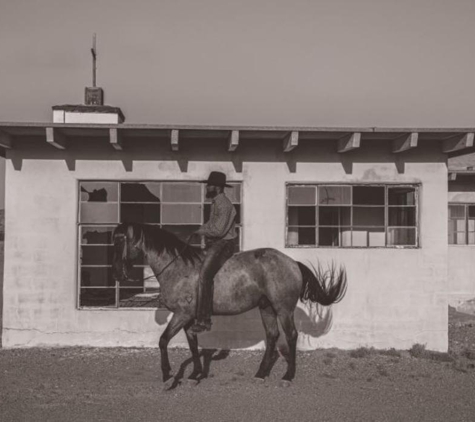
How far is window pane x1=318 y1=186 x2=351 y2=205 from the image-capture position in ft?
34.9

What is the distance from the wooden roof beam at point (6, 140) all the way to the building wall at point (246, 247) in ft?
0.68

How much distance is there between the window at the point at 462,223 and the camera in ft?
58.1

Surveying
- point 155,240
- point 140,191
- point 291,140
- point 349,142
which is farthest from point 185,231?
point 349,142

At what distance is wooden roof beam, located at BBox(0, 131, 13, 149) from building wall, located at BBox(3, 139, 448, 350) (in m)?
0.21

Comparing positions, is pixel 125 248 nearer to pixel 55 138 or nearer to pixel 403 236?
pixel 55 138

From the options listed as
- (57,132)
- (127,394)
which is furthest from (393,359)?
(57,132)

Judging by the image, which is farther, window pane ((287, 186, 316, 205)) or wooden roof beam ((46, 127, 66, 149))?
window pane ((287, 186, 316, 205))

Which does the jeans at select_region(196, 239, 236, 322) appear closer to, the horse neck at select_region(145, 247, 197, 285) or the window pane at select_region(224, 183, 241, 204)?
the horse neck at select_region(145, 247, 197, 285)

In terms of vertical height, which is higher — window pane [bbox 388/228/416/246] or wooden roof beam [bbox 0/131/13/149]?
wooden roof beam [bbox 0/131/13/149]

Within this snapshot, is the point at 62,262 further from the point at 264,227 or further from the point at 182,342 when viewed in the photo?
the point at 264,227

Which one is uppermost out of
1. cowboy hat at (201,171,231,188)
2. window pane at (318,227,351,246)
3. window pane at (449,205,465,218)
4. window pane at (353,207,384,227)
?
cowboy hat at (201,171,231,188)

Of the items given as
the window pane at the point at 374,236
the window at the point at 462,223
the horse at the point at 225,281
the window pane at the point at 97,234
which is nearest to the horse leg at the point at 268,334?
the horse at the point at 225,281

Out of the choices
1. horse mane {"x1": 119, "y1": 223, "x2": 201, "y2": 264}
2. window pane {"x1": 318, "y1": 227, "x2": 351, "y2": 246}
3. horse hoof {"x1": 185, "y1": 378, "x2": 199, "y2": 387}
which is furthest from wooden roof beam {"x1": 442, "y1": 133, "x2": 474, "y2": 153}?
horse hoof {"x1": 185, "y1": 378, "x2": 199, "y2": 387}

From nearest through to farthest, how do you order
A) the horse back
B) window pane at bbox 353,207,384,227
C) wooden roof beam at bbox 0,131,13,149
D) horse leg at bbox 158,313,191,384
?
horse leg at bbox 158,313,191,384 → the horse back → wooden roof beam at bbox 0,131,13,149 → window pane at bbox 353,207,384,227
